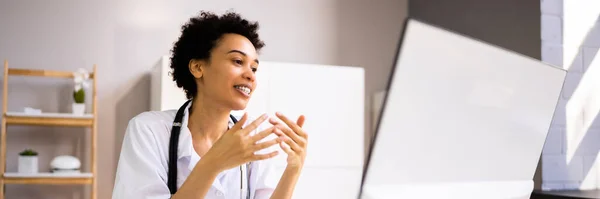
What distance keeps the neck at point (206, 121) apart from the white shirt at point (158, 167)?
36 mm

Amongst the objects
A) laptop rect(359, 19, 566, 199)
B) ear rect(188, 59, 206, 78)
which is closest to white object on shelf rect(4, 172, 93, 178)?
ear rect(188, 59, 206, 78)

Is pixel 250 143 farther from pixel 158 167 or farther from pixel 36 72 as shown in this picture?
pixel 36 72

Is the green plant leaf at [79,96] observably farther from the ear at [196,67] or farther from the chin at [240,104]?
the chin at [240,104]

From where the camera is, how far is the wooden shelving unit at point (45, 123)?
3.38 meters

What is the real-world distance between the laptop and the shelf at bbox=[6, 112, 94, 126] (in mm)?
3181

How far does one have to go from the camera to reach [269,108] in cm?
349

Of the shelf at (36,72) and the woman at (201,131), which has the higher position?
the woman at (201,131)

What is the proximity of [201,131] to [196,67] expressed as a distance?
0.17 meters

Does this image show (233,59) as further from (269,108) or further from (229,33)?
(269,108)

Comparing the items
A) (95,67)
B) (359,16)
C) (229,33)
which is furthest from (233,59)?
(359,16)

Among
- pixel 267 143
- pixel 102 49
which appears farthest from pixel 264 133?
pixel 102 49

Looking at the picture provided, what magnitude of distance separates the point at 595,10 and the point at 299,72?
152 cm

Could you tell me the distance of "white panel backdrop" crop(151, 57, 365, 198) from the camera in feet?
11.5

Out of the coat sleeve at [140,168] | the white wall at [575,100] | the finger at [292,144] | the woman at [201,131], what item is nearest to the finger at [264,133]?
the finger at [292,144]
